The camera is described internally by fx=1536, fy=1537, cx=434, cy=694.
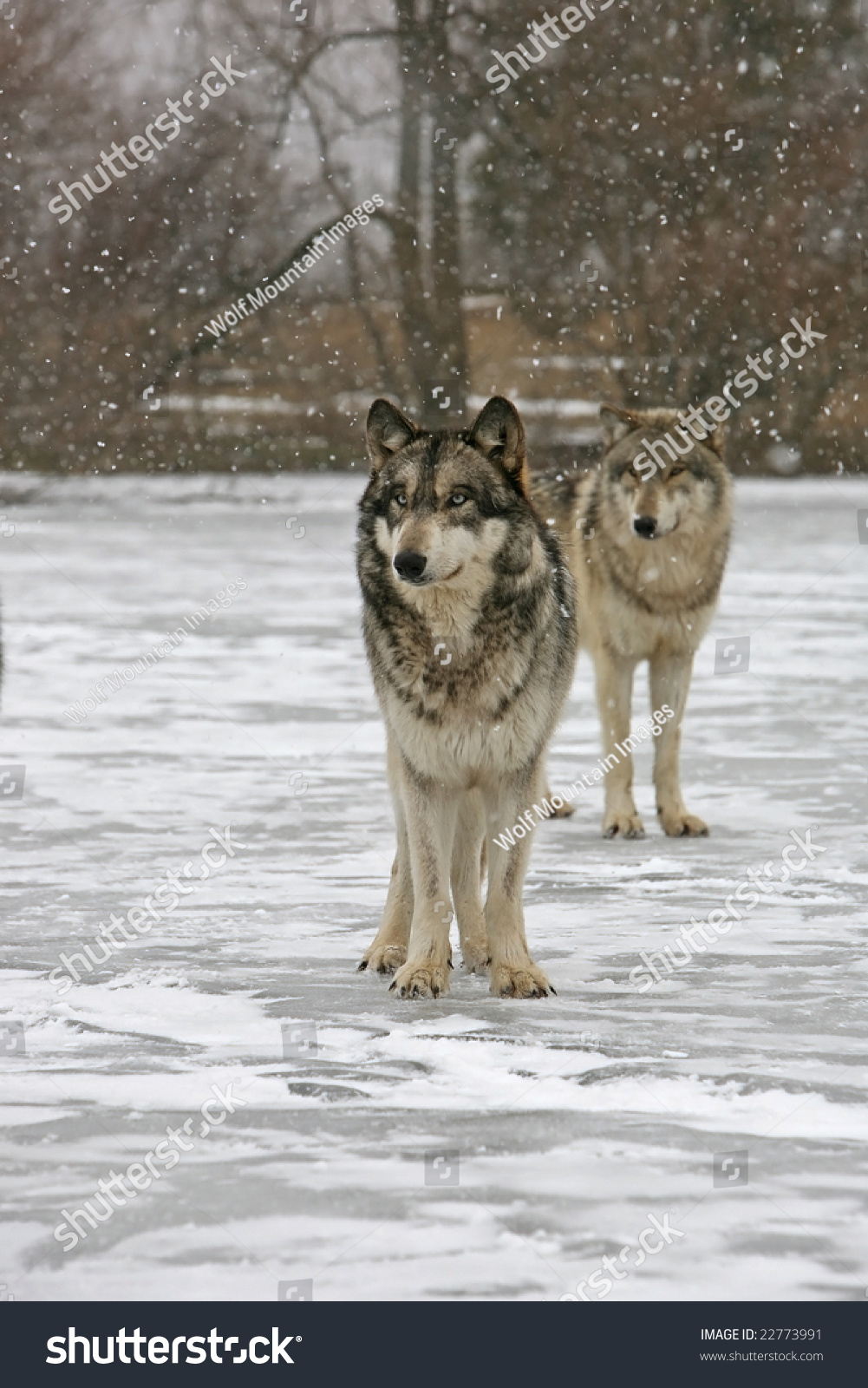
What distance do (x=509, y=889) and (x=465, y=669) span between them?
23.7 inches

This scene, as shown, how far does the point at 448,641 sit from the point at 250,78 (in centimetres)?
1922

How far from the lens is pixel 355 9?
74.0 feet

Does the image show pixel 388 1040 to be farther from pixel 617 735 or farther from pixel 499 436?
pixel 617 735

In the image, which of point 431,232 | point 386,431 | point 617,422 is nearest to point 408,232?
point 431,232

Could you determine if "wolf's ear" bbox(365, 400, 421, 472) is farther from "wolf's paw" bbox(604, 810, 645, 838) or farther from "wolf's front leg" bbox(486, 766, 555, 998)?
"wolf's paw" bbox(604, 810, 645, 838)

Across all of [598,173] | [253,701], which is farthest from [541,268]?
[253,701]

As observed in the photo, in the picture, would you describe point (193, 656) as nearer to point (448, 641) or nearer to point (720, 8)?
point (448, 641)

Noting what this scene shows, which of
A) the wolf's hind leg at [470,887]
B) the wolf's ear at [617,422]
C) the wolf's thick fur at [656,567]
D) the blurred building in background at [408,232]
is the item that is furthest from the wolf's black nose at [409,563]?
the blurred building in background at [408,232]

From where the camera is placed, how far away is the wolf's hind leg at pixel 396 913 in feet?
14.1

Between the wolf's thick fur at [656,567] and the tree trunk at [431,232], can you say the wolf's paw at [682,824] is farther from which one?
the tree trunk at [431,232]

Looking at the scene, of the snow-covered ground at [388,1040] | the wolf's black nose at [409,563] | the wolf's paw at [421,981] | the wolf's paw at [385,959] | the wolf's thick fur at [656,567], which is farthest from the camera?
the wolf's thick fur at [656,567]

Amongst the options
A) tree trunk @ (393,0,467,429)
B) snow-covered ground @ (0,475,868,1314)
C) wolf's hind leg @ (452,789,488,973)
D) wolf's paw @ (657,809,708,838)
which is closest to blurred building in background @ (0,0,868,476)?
tree trunk @ (393,0,467,429)

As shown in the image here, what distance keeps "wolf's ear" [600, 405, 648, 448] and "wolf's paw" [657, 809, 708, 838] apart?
5.41 ft

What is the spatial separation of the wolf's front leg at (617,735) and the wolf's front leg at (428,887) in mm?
2222
